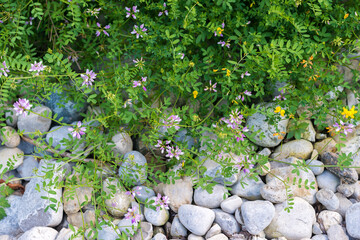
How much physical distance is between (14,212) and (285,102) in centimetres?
219

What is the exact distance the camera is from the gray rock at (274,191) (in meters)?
2.55

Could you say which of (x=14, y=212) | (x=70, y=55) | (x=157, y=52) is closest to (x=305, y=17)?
(x=157, y=52)

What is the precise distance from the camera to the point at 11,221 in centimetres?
260

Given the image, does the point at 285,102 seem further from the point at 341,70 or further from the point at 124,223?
the point at 124,223

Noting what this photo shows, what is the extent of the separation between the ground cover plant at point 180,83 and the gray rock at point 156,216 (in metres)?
0.06

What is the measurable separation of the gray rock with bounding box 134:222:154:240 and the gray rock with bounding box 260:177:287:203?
859mm

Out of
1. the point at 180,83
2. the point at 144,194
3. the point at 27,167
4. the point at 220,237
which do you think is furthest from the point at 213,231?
the point at 27,167

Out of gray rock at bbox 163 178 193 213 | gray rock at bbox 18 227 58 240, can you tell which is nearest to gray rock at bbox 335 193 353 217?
gray rock at bbox 163 178 193 213

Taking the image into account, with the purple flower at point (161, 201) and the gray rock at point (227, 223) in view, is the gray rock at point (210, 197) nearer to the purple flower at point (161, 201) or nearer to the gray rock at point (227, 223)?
the gray rock at point (227, 223)

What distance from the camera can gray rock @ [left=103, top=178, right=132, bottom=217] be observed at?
2594 mm

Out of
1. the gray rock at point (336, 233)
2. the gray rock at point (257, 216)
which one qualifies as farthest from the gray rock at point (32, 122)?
the gray rock at point (336, 233)

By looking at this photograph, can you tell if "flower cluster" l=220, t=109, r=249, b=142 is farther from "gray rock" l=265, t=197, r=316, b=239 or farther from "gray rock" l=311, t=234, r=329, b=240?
"gray rock" l=311, t=234, r=329, b=240

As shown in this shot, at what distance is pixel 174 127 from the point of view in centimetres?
240

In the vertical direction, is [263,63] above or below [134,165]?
above
